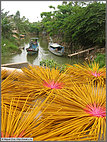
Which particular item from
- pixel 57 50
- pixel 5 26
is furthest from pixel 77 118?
pixel 5 26

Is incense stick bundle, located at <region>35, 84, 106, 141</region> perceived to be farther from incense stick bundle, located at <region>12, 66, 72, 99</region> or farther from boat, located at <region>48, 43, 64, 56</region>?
boat, located at <region>48, 43, 64, 56</region>

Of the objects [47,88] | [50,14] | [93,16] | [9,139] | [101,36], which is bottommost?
[9,139]

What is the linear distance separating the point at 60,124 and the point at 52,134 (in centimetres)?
6

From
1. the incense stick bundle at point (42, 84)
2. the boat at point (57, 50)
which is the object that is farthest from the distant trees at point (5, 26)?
the incense stick bundle at point (42, 84)

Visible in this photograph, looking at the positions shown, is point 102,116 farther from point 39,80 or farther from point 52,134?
point 39,80

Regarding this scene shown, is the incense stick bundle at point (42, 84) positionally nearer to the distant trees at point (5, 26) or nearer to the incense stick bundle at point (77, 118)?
the incense stick bundle at point (77, 118)

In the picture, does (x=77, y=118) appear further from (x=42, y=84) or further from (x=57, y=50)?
(x=57, y=50)

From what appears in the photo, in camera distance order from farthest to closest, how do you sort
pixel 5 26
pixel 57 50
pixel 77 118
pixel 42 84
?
pixel 5 26, pixel 57 50, pixel 42 84, pixel 77 118

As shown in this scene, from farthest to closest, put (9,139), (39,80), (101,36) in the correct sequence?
(101,36) < (39,80) < (9,139)

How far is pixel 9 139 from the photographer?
425mm

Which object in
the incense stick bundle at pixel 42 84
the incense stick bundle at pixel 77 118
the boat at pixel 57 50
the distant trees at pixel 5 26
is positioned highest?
the distant trees at pixel 5 26

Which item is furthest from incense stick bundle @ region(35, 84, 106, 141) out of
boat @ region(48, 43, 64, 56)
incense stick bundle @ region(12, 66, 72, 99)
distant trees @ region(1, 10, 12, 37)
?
distant trees @ region(1, 10, 12, 37)

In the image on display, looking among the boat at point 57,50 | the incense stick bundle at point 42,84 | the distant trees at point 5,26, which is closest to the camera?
the incense stick bundle at point 42,84

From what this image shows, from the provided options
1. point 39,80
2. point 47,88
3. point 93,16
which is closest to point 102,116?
point 47,88
